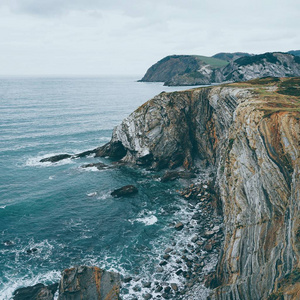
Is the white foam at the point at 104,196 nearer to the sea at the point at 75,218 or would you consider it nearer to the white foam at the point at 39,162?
the sea at the point at 75,218

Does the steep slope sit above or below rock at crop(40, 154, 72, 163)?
above

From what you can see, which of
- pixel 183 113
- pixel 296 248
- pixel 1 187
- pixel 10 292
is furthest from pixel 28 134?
pixel 296 248

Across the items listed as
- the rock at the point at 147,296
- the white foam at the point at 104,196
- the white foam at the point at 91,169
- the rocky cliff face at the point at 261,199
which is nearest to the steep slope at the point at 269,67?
the rocky cliff face at the point at 261,199

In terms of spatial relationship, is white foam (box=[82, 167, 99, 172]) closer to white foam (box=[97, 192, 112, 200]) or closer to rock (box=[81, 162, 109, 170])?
rock (box=[81, 162, 109, 170])

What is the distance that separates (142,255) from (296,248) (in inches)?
758

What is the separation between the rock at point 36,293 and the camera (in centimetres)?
2579

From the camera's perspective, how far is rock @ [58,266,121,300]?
2381 centimetres

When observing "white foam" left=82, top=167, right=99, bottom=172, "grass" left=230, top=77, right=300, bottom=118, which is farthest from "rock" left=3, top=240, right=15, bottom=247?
"grass" left=230, top=77, right=300, bottom=118

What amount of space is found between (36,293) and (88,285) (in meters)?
6.41

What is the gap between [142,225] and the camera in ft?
125

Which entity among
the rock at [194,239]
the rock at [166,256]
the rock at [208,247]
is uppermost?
the rock at [194,239]

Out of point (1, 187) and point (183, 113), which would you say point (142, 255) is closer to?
point (1, 187)

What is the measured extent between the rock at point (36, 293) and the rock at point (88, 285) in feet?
8.79

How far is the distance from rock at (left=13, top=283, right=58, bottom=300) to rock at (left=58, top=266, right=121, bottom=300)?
106 inches
